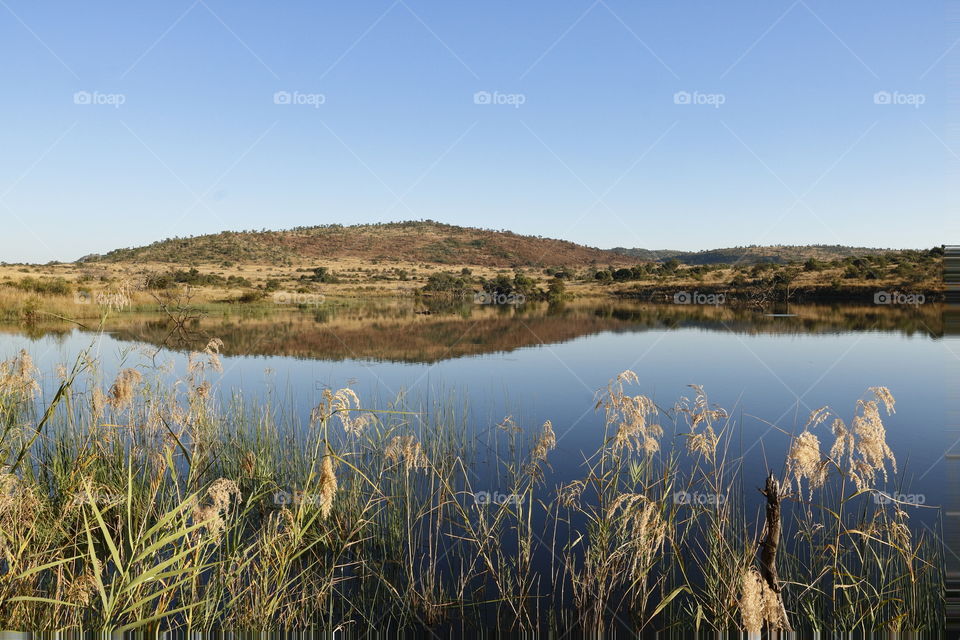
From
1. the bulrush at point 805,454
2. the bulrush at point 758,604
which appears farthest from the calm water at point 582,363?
the bulrush at point 758,604

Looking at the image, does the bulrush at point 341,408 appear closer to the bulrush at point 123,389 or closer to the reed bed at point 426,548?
the reed bed at point 426,548

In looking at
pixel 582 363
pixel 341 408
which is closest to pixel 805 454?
pixel 341 408

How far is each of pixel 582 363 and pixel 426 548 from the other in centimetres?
1020

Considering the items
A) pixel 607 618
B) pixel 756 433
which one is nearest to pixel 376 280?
pixel 756 433

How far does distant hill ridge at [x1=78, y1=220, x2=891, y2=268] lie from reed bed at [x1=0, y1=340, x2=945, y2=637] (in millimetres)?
57070

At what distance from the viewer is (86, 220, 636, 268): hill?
61594mm

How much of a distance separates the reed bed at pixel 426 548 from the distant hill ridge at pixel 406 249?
57070mm

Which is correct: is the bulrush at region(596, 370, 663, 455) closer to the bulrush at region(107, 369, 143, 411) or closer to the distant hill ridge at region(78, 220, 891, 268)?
the bulrush at region(107, 369, 143, 411)

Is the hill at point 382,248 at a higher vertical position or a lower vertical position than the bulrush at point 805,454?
higher

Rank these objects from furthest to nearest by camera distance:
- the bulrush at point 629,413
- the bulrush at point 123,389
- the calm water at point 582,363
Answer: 1. the calm water at point 582,363
2. the bulrush at point 123,389
3. the bulrush at point 629,413

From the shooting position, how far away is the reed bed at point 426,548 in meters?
2.47

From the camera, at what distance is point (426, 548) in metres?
4.30

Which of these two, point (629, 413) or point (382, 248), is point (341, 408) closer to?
point (629, 413)

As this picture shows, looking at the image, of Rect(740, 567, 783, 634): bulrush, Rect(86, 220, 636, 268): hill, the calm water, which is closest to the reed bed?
Rect(740, 567, 783, 634): bulrush
